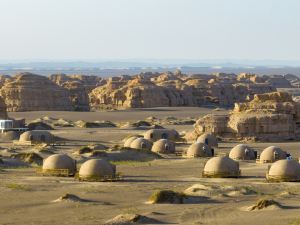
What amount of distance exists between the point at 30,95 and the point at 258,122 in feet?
171

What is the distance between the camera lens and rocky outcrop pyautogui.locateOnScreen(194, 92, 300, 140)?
221ft

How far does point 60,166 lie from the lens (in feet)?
144

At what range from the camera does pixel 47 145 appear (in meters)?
63.0

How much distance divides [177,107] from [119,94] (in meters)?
10.2

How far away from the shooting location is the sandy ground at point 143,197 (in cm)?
3016

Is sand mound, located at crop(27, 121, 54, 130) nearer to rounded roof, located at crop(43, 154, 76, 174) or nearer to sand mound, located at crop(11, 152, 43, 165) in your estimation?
sand mound, located at crop(11, 152, 43, 165)

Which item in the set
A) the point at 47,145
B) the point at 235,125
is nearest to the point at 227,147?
the point at 235,125

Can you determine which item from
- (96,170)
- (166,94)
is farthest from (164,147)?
(166,94)

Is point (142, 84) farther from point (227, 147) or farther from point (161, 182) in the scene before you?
→ point (161, 182)

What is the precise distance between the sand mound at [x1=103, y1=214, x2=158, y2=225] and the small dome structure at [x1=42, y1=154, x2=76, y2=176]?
48.8ft

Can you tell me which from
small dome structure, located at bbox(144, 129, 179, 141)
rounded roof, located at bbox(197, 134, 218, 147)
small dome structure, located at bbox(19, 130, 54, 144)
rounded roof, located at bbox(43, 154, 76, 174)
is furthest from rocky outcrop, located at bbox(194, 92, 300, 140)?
rounded roof, located at bbox(43, 154, 76, 174)

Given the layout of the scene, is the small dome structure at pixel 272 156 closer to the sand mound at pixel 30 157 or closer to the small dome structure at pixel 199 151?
the small dome structure at pixel 199 151

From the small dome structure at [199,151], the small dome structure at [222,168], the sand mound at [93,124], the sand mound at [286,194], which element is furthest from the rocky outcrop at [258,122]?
the sand mound at [286,194]

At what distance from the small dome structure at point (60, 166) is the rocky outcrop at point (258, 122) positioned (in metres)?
26.6
